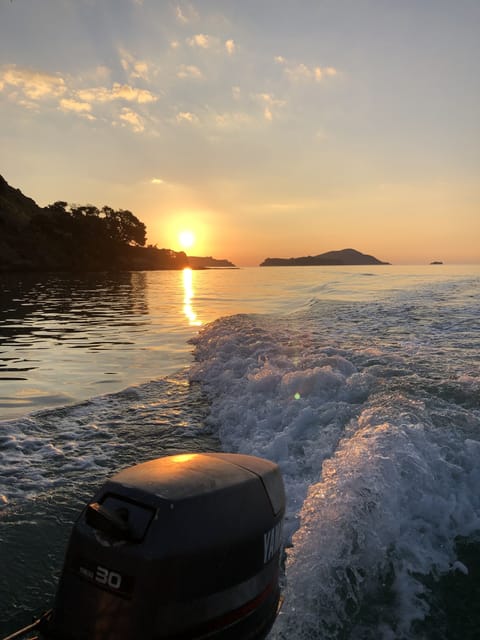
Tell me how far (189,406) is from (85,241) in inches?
4226

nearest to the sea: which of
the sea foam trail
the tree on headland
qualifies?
the sea foam trail

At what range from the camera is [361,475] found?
139 inches

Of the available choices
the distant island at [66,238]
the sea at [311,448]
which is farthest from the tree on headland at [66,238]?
the sea at [311,448]

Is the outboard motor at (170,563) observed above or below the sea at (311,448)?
above

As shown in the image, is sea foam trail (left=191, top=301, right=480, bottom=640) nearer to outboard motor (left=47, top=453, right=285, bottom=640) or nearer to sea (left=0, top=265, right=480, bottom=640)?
sea (left=0, top=265, right=480, bottom=640)

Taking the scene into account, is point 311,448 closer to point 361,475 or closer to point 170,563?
point 361,475

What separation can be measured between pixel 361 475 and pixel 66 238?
363 ft

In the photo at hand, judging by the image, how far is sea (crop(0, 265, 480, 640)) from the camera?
8.99 feet

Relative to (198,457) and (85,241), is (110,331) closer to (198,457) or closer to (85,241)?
(198,457)

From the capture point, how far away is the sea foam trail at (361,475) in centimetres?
267

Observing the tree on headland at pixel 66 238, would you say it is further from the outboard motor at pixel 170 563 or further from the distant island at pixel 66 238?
the outboard motor at pixel 170 563

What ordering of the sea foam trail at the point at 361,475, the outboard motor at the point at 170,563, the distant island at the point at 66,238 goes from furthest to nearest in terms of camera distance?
the distant island at the point at 66,238 < the sea foam trail at the point at 361,475 < the outboard motor at the point at 170,563

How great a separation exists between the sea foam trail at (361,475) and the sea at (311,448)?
0.01 m

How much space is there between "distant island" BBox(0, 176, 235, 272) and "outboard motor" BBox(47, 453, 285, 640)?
86.9 meters
